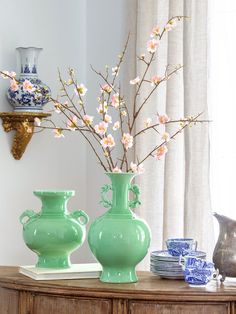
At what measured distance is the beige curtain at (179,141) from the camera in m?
3.92

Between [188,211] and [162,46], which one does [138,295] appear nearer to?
[188,211]

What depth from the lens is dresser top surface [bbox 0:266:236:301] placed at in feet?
8.92

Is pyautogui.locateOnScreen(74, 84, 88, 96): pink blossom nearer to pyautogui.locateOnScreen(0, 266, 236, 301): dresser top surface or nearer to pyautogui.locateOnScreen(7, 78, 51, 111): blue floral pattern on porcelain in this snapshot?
pyautogui.locateOnScreen(0, 266, 236, 301): dresser top surface

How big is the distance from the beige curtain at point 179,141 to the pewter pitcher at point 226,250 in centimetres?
104

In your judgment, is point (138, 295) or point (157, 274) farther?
point (157, 274)

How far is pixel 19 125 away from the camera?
4.04 metres

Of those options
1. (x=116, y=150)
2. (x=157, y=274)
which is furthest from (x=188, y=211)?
(x=157, y=274)

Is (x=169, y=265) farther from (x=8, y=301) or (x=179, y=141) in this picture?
(x=179, y=141)

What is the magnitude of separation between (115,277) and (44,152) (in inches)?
60.1

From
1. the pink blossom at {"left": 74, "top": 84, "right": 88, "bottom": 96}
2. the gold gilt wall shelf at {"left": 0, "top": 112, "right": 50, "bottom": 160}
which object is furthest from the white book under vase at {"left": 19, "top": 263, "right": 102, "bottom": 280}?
the gold gilt wall shelf at {"left": 0, "top": 112, "right": 50, "bottom": 160}

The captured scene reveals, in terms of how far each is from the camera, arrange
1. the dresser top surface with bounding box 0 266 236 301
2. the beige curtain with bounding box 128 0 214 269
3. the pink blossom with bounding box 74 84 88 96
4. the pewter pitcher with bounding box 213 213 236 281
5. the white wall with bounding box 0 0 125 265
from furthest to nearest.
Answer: the white wall with bounding box 0 0 125 265 → the beige curtain with bounding box 128 0 214 269 → the pink blossom with bounding box 74 84 88 96 → the pewter pitcher with bounding box 213 213 236 281 → the dresser top surface with bounding box 0 266 236 301

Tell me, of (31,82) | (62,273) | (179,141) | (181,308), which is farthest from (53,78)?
(181,308)

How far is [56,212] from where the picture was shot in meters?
3.04

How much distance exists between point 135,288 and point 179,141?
136cm
